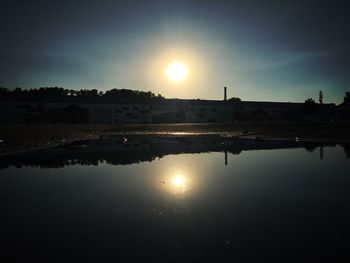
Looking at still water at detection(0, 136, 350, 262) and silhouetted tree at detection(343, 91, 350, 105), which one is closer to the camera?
still water at detection(0, 136, 350, 262)

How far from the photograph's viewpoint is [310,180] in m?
13.0

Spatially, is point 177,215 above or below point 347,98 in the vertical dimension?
below

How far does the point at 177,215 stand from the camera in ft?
27.3

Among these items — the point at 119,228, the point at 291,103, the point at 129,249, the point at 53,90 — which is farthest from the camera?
the point at 53,90

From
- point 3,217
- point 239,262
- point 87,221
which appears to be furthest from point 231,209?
point 3,217

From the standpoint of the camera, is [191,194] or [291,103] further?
[291,103]

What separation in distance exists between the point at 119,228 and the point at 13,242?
7.74 ft

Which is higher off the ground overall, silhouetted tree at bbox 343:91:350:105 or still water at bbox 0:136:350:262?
silhouetted tree at bbox 343:91:350:105

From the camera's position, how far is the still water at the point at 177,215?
5.99 metres

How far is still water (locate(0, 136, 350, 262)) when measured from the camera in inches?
236

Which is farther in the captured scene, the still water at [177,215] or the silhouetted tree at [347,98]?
the silhouetted tree at [347,98]

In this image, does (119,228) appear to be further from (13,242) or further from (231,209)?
(231,209)

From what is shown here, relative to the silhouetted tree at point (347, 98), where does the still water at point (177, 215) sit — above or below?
below

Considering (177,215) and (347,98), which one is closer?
(177,215)
